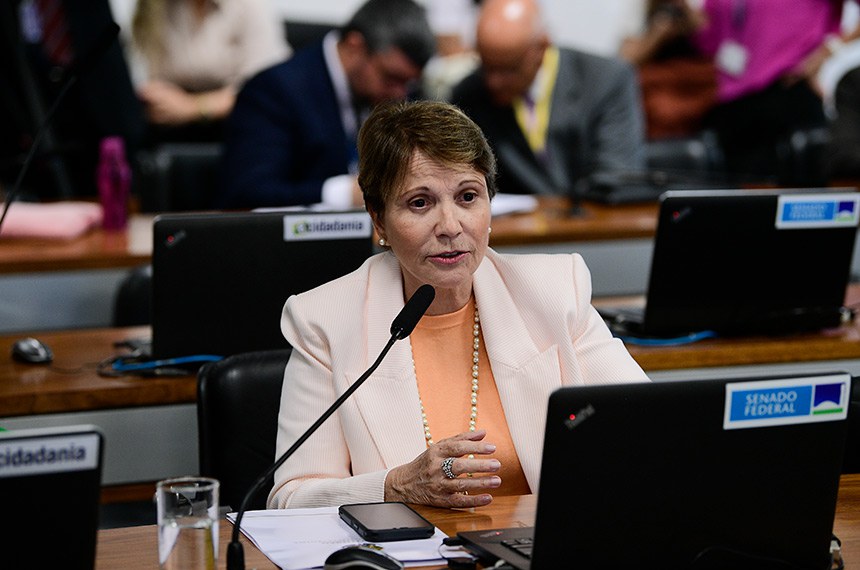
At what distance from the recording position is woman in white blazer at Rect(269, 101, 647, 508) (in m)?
1.96

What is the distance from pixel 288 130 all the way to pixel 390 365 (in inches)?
97.4

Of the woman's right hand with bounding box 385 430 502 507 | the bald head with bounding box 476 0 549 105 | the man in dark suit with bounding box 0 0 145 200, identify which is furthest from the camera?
the man in dark suit with bounding box 0 0 145 200

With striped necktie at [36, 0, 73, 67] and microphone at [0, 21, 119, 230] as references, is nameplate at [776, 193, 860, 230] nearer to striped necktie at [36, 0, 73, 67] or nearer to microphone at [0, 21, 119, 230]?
microphone at [0, 21, 119, 230]

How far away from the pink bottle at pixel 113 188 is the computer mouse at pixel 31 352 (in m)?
1.23

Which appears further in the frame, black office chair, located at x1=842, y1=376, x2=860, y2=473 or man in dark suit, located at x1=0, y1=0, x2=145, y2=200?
man in dark suit, located at x1=0, y1=0, x2=145, y2=200

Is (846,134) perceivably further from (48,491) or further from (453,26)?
(48,491)

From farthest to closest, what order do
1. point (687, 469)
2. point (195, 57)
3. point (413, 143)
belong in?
point (195, 57) < point (413, 143) < point (687, 469)

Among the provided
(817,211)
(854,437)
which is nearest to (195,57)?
(817,211)

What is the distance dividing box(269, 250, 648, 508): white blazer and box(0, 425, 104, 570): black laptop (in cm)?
64

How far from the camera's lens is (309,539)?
165cm

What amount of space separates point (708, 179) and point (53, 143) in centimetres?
251

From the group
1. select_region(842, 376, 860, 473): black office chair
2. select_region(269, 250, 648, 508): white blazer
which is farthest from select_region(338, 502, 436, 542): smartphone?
select_region(842, 376, 860, 473): black office chair

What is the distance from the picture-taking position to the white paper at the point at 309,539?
157 centimetres

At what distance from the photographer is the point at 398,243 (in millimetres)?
2045
